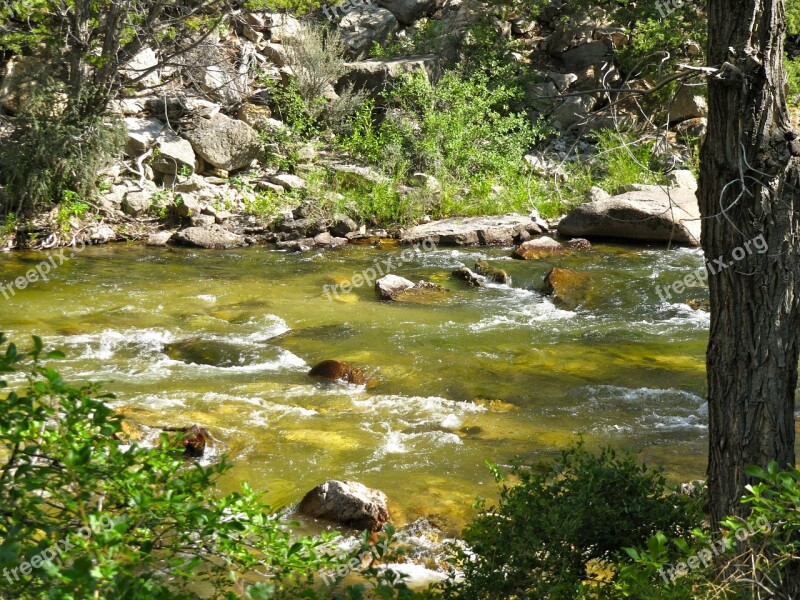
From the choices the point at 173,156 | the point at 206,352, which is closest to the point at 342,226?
the point at 173,156

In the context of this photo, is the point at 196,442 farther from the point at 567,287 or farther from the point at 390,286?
the point at 567,287

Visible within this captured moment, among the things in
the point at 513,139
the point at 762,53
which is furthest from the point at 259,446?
the point at 513,139

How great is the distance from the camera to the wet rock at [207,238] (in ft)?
45.1

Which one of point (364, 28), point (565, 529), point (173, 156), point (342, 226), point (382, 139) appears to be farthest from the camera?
point (364, 28)

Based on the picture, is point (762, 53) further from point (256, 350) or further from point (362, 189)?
point (362, 189)

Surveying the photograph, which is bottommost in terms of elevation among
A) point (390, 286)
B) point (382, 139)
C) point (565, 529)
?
point (390, 286)

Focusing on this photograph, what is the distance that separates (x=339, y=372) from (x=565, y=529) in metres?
4.76

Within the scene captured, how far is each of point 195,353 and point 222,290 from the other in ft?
8.78

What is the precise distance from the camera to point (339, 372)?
7.75m

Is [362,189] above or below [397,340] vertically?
above

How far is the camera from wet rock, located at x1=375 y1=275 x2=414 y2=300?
35.1ft

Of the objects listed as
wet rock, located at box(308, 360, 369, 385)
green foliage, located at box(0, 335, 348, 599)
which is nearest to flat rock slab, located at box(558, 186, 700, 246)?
wet rock, located at box(308, 360, 369, 385)

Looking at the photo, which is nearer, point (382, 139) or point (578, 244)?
point (578, 244)

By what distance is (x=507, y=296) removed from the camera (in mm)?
10961
